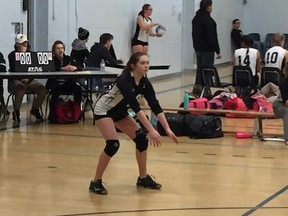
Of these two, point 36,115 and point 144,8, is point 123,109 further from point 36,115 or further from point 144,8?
point 144,8

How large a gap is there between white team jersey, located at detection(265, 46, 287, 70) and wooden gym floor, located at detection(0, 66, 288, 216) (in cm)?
183

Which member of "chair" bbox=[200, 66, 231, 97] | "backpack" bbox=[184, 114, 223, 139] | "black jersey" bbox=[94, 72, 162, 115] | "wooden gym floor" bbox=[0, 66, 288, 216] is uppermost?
"black jersey" bbox=[94, 72, 162, 115]

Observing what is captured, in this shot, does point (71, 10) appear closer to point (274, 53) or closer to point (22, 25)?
point (22, 25)

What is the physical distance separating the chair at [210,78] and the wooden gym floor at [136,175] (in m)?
1.98

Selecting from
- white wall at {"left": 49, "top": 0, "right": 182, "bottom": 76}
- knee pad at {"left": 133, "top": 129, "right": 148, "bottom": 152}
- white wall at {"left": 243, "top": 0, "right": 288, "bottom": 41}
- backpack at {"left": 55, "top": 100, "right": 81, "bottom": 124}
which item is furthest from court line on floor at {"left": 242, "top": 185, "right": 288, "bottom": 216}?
white wall at {"left": 243, "top": 0, "right": 288, "bottom": 41}

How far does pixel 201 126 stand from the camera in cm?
1123

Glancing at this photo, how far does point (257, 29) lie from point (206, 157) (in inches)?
725

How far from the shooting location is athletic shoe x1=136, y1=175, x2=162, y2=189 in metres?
7.90

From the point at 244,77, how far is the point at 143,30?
16.0 ft

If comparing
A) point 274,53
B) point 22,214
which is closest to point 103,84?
point 274,53

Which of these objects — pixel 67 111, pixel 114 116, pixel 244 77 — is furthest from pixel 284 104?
pixel 67 111

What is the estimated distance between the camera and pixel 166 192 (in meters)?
7.74

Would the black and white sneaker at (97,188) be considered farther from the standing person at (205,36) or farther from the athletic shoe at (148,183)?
the standing person at (205,36)

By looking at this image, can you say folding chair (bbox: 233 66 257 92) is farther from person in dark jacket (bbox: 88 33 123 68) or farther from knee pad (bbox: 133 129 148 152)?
knee pad (bbox: 133 129 148 152)
